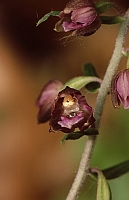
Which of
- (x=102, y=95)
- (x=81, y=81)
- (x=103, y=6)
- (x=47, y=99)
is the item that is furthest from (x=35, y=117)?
(x=103, y=6)

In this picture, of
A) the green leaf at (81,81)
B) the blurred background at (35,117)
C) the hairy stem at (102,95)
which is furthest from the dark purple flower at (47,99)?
the blurred background at (35,117)

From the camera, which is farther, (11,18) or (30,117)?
(30,117)

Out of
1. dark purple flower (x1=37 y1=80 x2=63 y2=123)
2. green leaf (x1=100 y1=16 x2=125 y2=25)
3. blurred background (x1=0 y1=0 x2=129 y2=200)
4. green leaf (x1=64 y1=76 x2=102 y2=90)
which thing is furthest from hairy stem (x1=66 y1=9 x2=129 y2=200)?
blurred background (x1=0 y1=0 x2=129 y2=200)

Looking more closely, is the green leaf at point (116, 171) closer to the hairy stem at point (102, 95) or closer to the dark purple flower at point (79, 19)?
the hairy stem at point (102, 95)

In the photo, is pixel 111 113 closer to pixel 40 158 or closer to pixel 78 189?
pixel 40 158

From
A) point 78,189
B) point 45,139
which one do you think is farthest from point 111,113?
point 78,189

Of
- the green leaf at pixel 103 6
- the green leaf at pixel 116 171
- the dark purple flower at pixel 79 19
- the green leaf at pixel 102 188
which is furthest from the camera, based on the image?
the green leaf at pixel 116 171

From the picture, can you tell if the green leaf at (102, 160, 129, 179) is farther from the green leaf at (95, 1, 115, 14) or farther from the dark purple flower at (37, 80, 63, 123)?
the green leaf at (95, 1, 115, 14)
